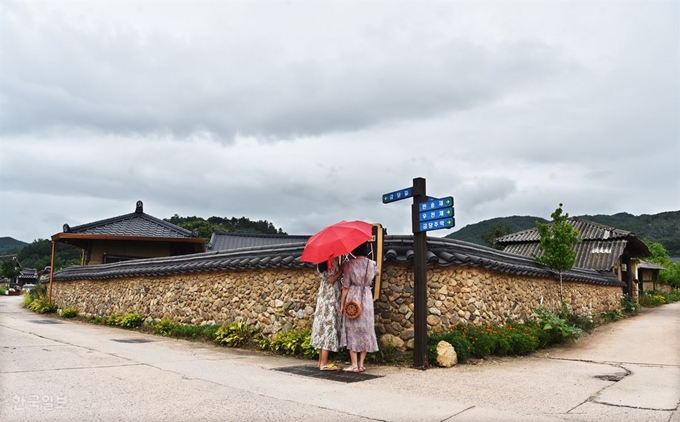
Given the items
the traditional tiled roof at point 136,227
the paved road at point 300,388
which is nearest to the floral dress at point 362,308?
the paved road at point 300,388

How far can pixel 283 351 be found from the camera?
9.12m

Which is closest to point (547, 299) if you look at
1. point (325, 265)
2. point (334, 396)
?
point (325, 265)

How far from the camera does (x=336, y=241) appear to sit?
7.23 meters

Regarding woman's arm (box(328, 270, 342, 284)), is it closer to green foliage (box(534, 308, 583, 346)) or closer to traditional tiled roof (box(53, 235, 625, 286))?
traditional tiled roof (box(53, 235, 625, 286))

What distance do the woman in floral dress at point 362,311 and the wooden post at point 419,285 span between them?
0.75 m

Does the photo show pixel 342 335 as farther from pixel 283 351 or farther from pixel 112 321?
pixel 112 321

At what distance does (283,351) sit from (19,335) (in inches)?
269

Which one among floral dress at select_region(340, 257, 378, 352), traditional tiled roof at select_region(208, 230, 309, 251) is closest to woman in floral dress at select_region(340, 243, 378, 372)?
floral dress at select_region(340, 257, 378, 352)

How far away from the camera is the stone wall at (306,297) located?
854 centimetres

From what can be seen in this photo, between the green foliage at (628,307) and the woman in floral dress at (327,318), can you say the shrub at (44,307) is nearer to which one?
the woman in floral dress at (327,318)

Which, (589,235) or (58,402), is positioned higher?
(589,235)

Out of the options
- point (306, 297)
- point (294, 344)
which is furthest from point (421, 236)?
point (294, 344)

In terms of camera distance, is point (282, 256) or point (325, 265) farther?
point (282, 256)

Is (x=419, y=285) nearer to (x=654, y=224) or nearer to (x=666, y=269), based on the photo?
(x=666, y=269)
